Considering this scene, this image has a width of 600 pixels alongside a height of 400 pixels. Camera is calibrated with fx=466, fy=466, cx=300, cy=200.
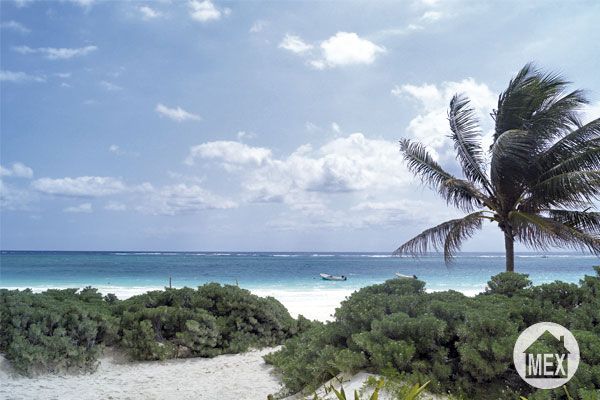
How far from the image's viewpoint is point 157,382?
298 inches

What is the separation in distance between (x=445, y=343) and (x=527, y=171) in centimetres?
817

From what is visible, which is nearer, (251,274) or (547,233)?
(547,233)

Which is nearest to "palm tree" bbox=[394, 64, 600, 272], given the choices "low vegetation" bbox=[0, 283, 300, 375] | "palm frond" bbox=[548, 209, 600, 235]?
"palm frond" bbox=[548, 209, 600, 235]

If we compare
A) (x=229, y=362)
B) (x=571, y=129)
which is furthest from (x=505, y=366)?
(x=571, y=129)

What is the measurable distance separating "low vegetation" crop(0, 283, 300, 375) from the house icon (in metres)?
6.06

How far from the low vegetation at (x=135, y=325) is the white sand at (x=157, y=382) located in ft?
0.86

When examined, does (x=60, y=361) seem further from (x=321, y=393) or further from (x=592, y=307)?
(x=592, y=307)

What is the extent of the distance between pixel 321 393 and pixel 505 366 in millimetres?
1943

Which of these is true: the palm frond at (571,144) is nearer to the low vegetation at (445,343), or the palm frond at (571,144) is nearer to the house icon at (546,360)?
the low vegetation at (445,343)

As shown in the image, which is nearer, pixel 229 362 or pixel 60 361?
pixel 60 361

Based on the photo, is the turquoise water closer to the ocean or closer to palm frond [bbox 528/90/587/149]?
the ocean

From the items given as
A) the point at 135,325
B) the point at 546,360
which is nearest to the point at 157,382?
the point at 135,325

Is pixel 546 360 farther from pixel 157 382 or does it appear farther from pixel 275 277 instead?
pixel 275 277

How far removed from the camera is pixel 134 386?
7.35 m
